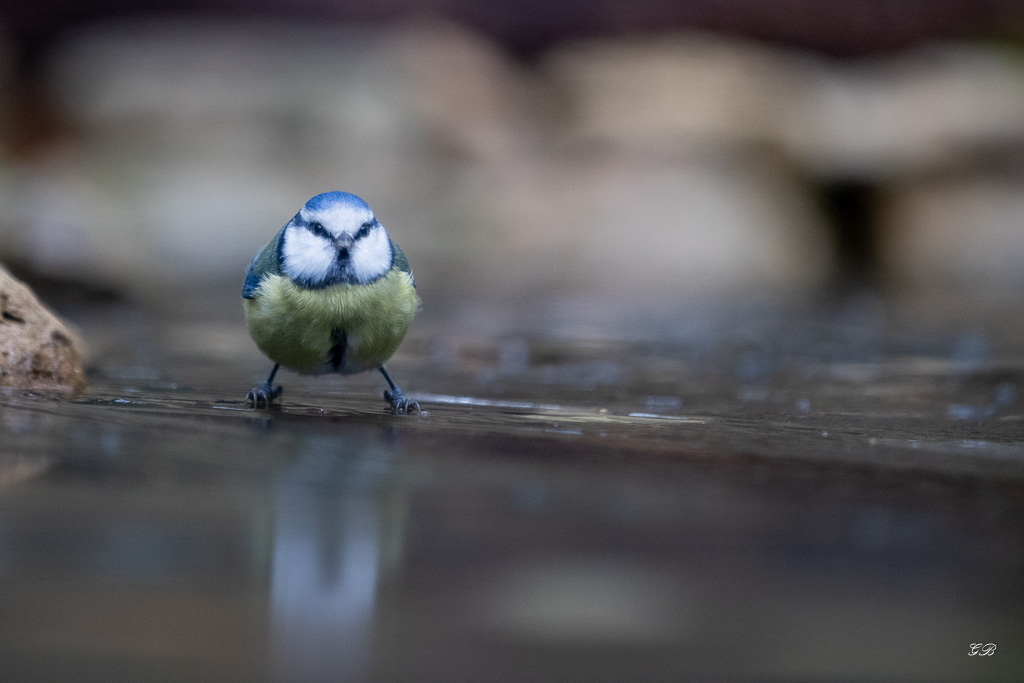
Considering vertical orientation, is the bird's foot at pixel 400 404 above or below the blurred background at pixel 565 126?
below

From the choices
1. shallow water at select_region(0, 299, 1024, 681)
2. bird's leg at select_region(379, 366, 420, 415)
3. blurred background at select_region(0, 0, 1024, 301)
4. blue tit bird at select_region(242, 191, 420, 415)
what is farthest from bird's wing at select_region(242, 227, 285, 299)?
blurred background at select_region(0, 0, 1024, 301)

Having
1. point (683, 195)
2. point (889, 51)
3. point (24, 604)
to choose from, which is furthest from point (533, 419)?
point (889, 51)

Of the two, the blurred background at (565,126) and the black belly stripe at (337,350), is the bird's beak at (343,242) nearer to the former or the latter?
the black belly stripe at (337,350)

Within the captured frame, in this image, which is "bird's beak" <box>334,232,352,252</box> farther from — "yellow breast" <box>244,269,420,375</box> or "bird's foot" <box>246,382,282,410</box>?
"bird's foot" <box>246,382,282,410</box>

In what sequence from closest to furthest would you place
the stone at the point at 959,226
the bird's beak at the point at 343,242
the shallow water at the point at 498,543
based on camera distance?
the shallow water at the point at 498,543
the bird's beak at the point at 343,242
the stone at the point at 959,226

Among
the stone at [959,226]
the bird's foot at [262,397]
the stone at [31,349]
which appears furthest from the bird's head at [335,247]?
the stone at [959,226]

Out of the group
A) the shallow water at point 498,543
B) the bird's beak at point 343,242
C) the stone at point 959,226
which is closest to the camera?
the shallow water at point 498,543

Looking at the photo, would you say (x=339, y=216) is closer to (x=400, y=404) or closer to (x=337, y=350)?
(x=337, y=350)
